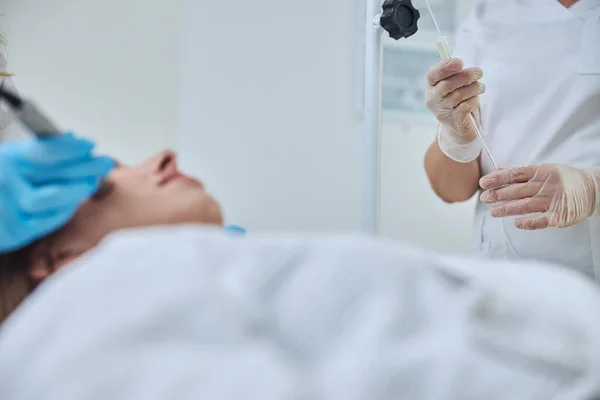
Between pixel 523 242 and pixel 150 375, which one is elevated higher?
pixel 150 375

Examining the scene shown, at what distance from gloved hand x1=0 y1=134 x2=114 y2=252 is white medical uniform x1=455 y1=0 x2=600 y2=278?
947 mm

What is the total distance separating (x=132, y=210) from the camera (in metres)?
0.66

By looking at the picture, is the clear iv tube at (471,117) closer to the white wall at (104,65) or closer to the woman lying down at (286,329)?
the woman lying down at (286,329)

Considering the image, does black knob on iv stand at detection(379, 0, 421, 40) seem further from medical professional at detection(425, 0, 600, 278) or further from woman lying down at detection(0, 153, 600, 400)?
woman lying down at detection(0, 153, 600, 400)

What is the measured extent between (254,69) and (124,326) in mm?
1565

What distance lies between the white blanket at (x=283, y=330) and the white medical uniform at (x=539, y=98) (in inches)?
30.0

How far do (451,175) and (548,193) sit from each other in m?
0.28

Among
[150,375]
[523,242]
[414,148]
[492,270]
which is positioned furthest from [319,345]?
[414,148]

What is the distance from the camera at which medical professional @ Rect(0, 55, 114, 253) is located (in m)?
0.58

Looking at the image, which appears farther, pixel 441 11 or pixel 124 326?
pixel 441 11

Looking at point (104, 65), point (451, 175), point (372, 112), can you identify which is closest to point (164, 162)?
point (372, 112)

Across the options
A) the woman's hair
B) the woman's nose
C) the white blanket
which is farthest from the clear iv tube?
the woman's hair

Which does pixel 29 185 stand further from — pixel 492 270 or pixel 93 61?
pixel 93 61

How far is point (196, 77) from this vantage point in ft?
6.15
